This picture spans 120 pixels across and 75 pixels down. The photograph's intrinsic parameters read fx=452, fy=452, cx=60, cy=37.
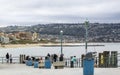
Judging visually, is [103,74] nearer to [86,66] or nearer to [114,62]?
[86,66]

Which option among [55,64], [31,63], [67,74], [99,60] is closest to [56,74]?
[67,74]

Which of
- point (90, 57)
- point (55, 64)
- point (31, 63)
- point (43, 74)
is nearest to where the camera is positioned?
point (90, 57)

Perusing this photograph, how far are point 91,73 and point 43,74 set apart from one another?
314 cm

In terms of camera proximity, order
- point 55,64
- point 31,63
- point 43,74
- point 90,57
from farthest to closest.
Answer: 1. point 31,63
2. point 55,64
3. point 43,74
4. point 90,57

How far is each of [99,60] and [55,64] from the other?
405 cm

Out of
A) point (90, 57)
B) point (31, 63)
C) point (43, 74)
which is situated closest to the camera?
point (90, 57)

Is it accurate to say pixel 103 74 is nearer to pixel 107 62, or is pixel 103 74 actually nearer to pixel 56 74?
pixel 56 74

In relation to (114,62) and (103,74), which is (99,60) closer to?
(114,62)

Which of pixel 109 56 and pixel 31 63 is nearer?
pixel 109 56

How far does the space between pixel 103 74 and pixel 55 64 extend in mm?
9877

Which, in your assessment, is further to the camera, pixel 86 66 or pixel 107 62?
pixel 107 62

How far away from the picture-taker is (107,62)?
35.8 metres

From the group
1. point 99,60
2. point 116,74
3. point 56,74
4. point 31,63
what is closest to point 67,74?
point 56,74

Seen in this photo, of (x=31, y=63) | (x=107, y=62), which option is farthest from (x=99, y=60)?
(x=31, y=63)
